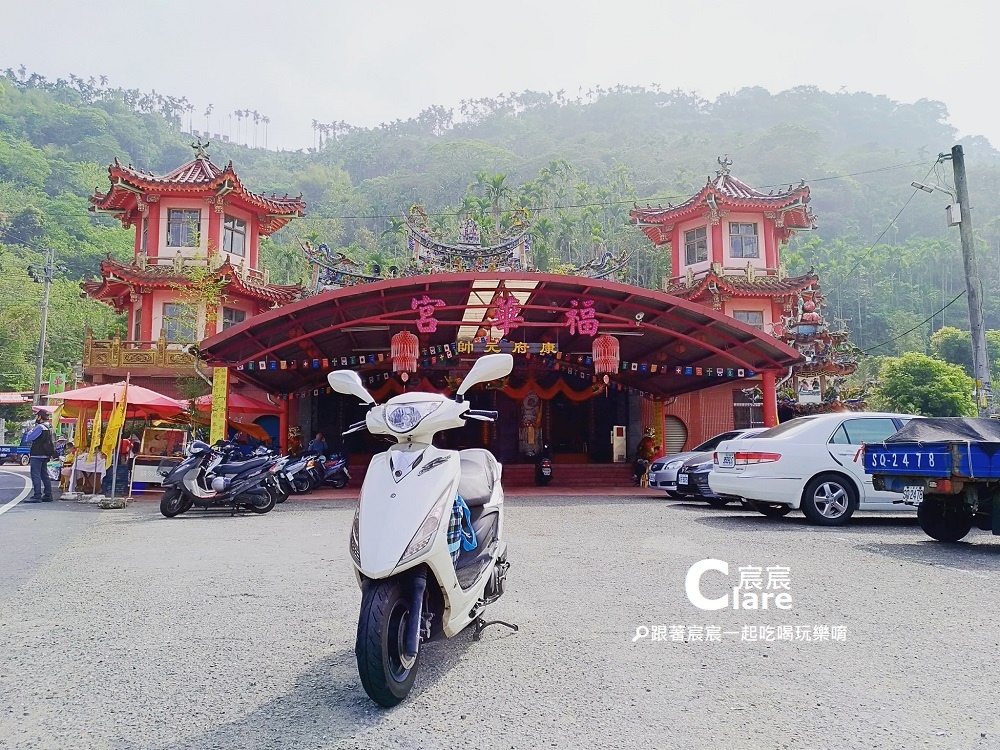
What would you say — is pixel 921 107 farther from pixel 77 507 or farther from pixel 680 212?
pixel 77 507

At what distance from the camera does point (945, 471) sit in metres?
6.64

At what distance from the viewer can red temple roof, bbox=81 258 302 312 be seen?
22.0m

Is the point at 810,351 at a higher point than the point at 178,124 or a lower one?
lower

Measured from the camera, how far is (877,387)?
2712 cm

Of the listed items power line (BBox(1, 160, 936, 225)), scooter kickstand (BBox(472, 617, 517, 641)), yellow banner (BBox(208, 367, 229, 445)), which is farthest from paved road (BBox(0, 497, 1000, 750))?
power line (BBox(1, 160, 936, 225))

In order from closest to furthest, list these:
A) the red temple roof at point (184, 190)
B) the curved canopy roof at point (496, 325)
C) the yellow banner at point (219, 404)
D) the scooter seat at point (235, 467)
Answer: the scooter seat at point (235, 467), the curved canopy roof at point (496, 325), the yellow banner at point (219, 404), the red temple roof at point (184, 190)

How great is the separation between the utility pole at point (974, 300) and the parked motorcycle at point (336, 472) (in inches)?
496

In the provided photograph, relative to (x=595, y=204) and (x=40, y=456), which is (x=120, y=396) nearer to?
(x=40, y=456)

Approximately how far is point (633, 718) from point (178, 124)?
11426 centimetres

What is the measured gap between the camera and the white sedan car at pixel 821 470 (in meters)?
8.25

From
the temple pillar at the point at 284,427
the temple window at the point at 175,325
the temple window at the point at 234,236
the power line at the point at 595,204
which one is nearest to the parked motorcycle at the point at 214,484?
the temple pillar at the point at 284,427

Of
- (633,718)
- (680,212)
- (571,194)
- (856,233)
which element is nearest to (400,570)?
(633,718)

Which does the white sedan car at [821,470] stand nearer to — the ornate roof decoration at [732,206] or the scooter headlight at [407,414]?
the scooter headlight at [407,414]

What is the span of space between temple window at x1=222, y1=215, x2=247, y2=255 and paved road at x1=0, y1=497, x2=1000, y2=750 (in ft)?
62.2
